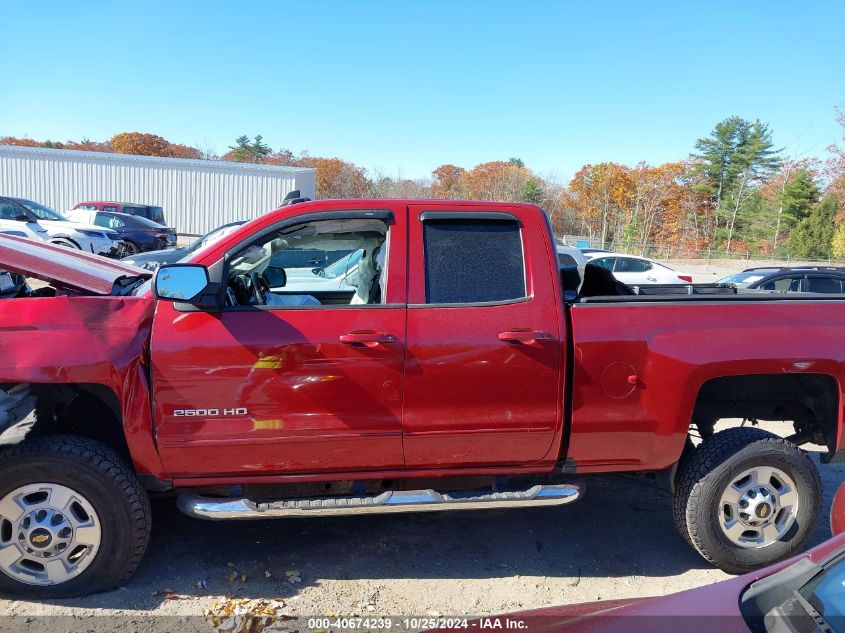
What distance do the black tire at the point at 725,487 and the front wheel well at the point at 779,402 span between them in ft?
1.02

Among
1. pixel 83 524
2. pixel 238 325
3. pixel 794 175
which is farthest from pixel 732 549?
pixel 794 175

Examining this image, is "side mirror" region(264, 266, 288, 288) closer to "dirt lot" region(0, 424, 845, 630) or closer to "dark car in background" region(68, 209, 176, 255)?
"dirt lot" region(0, 424, 845, 630)

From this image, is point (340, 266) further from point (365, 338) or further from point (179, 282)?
point (179, 282)

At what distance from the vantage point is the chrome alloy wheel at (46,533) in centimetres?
313

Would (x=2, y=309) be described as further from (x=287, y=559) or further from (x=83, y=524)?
(x=287, y=559)

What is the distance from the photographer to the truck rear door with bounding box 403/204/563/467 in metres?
3.32

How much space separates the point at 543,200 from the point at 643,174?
34.1ft

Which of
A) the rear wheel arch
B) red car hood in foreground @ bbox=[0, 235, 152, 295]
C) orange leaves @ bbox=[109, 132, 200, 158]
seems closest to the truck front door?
red car hood in foreground @ bbox=[0, 235, 152, 295]

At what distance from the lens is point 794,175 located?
50.6 meters

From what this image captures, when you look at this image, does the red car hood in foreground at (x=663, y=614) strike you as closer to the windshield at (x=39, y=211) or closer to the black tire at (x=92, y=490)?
the black tire at (x=92, y=490)

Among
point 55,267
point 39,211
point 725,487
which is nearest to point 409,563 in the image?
point 725,487

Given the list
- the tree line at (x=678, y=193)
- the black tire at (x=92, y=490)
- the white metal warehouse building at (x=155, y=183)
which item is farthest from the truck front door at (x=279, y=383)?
the tree line at (x=678, y=193)

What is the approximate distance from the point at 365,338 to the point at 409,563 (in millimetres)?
1458

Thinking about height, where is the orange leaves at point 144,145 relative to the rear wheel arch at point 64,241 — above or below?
above
